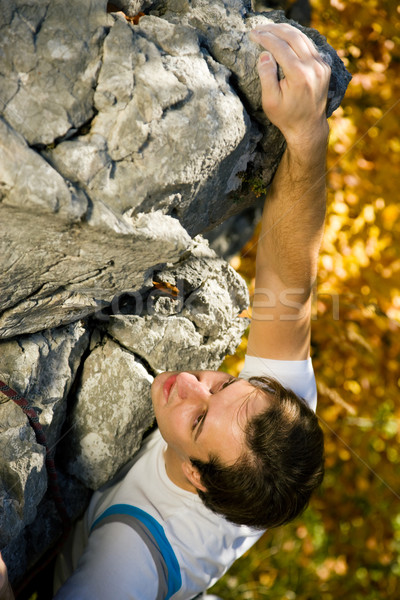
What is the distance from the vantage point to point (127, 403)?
200 centimetres

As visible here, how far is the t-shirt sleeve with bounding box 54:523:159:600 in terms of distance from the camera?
1742 mm

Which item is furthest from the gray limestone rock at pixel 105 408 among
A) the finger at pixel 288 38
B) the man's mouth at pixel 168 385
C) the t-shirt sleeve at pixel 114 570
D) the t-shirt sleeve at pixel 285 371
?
the finger at pixel 288 38

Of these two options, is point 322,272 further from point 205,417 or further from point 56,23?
point 56,23

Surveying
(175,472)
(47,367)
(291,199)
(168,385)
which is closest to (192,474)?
(175,472)

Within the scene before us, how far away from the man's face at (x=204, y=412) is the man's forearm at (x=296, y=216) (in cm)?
55

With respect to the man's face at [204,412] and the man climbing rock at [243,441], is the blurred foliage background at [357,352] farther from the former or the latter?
the man's face at [204,412]

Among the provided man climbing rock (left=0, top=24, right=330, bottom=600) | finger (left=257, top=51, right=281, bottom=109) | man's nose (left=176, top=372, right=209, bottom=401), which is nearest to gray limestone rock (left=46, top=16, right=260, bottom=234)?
finger (left=257, top=51, right=281, bottom=109)

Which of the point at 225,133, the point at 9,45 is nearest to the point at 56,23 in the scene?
the point at 9,45

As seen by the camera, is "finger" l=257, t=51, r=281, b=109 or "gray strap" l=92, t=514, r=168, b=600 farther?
"gray strap" l=92, t=514, r=168, b=600

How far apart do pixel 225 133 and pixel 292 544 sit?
359 cm

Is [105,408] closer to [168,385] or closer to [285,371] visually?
[168,385]

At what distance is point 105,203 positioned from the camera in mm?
1388

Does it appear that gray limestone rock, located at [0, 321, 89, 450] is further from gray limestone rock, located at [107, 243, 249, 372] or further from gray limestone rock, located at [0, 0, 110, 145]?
gray limestone rock, located at [0, 0, 110, 145]

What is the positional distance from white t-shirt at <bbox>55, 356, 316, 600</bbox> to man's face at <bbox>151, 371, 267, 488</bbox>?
30 cm
